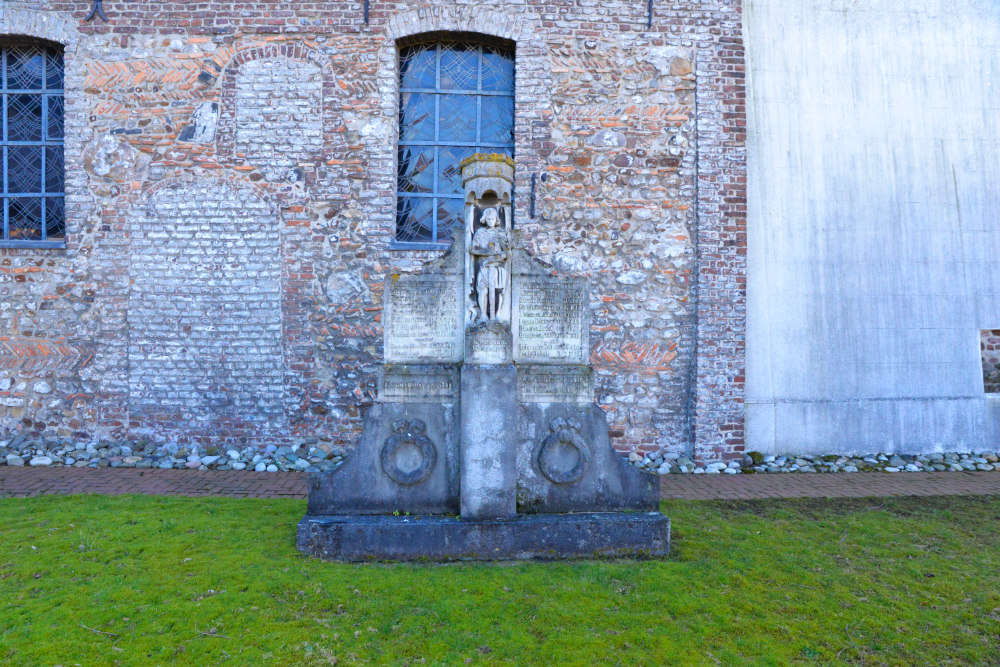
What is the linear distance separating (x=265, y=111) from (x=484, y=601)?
6161mm

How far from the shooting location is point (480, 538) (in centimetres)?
418

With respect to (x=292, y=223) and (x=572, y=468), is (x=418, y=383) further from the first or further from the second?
(x=292, y=223)

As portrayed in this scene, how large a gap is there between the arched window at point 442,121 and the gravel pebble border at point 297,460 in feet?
9.42

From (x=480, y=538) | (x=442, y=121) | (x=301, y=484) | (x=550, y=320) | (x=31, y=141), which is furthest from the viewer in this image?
(x=442, y=121)

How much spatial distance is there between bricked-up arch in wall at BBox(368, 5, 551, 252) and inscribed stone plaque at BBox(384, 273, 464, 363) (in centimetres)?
315

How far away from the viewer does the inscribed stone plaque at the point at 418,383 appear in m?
4.41

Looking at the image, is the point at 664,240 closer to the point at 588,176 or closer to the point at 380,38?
the point at 588,176

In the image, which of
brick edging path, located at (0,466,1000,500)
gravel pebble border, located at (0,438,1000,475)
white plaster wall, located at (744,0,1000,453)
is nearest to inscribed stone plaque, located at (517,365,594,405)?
brick edging path, located at (0,466,1000,500)

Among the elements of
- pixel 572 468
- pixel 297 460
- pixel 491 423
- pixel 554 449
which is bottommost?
pixel 297 460

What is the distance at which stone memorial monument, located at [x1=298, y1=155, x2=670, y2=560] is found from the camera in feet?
14.0

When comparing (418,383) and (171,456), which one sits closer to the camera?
(418,383)

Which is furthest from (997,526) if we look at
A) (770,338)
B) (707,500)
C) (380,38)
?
(380,38)

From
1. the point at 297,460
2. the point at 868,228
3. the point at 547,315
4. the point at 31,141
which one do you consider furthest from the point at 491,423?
the point at 31,141

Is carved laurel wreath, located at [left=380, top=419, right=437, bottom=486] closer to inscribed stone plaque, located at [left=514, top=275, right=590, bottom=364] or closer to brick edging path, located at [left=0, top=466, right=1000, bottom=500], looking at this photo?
inscribed stone plaque, located at [left=514, top=275, right=590, bottom=364]
